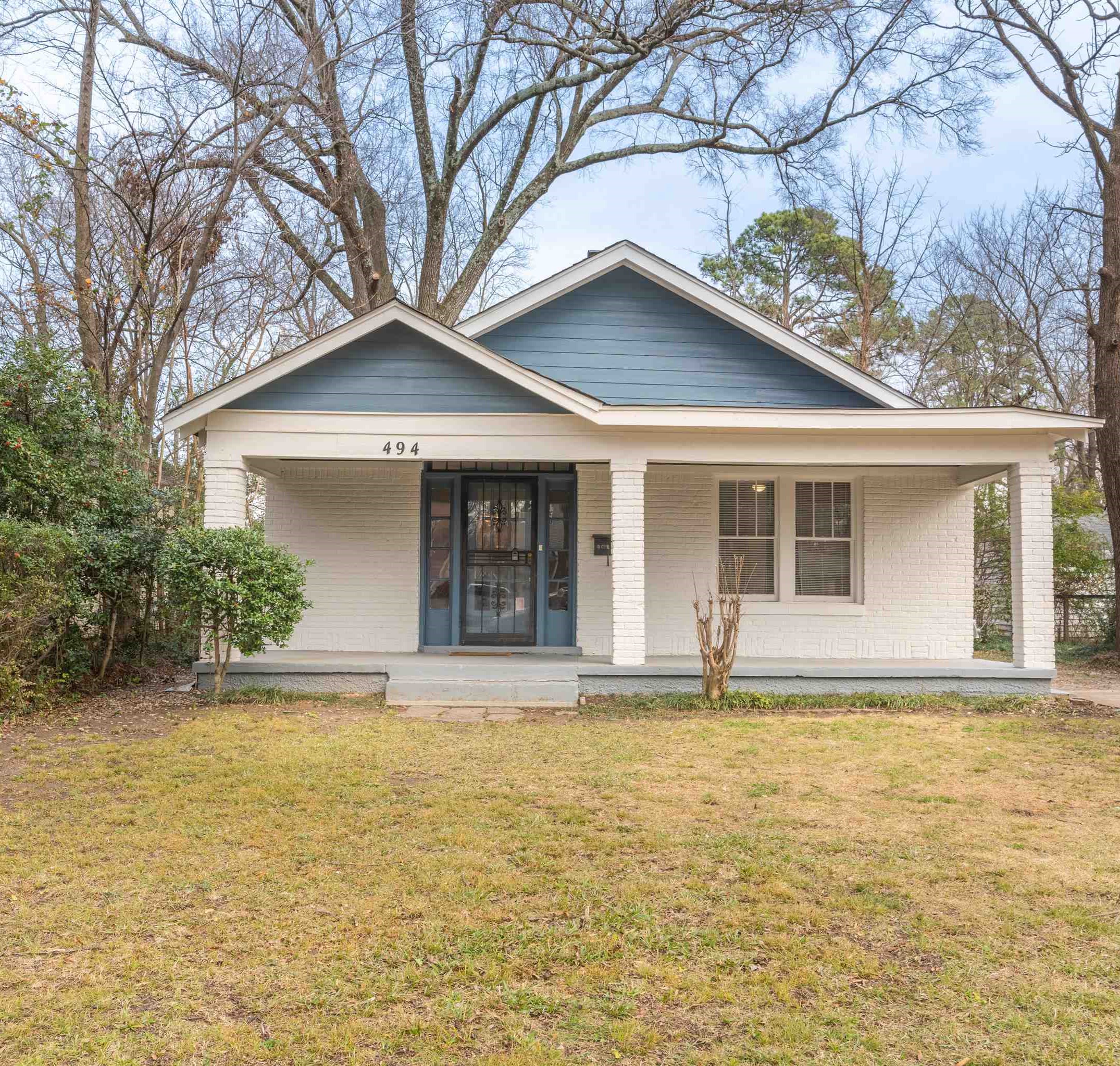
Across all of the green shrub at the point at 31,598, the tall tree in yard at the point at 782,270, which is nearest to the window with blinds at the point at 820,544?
the green shrub at the point at 31,598

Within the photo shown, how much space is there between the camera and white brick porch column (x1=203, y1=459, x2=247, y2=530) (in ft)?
31.0

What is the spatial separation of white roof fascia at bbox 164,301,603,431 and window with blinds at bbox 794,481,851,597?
3.44m

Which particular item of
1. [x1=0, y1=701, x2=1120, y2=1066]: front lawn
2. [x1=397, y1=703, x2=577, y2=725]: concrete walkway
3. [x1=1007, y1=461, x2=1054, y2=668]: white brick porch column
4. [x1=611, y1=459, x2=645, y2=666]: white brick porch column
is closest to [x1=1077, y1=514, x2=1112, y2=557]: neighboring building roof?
[x1=1007, y1=461, x2=1054, y2=668]: white brick porch column

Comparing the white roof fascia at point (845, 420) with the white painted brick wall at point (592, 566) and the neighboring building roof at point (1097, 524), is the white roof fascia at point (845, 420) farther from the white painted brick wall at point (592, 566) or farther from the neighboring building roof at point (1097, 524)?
the neighboring building roof at point (1097, 524)

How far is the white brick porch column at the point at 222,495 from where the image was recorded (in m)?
9.45

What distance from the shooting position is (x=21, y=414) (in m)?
9.23

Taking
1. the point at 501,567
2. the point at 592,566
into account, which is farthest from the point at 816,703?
the point at 501,567

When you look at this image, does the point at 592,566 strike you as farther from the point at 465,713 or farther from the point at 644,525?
the point at 465,713

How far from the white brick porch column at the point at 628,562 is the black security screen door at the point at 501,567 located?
1.71 m

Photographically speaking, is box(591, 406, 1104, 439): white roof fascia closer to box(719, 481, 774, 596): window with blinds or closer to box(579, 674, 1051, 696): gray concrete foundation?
box(719, 481, 774, 596): window with blinds

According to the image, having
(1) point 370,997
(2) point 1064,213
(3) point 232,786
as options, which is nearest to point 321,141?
(3) point 232,786

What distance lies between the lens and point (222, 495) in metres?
9.48

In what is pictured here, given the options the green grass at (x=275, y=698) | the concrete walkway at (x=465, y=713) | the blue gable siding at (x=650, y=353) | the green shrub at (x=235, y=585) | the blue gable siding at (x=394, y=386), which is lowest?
the concrete walkway at (x=465, y=713)

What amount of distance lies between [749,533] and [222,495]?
624cm
